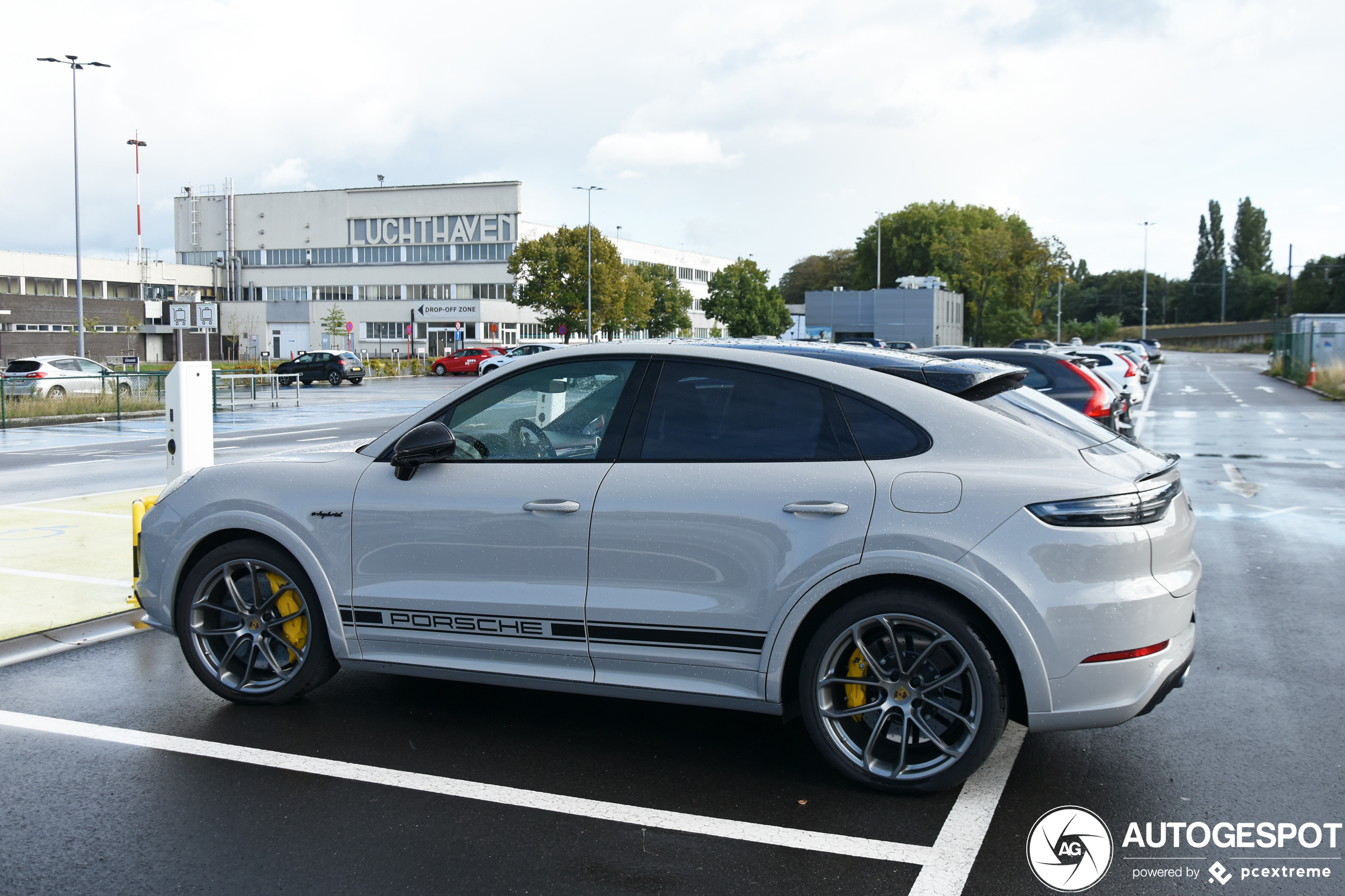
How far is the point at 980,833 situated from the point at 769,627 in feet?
3.19

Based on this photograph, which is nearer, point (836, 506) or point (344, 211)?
point (836, 506)

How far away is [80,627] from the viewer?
251 inches

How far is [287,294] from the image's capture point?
101 meters

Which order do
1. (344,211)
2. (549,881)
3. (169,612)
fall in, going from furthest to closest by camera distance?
1. (344,211)
2. (169,612)
3. (549,881)

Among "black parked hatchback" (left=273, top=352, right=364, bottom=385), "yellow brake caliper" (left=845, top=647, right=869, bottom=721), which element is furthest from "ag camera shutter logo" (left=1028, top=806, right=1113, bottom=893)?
"black parked hatchback" (left=273, top=352, right=364, bottom=385)

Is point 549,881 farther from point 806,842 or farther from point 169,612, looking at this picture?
point 169,612

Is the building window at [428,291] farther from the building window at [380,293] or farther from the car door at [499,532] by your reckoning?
the car door at [499,532]

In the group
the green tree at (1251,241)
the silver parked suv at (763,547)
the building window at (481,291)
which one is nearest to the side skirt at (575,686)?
the silver parked suv at (763,547)

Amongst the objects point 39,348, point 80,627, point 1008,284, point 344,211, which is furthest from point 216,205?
point 80,627

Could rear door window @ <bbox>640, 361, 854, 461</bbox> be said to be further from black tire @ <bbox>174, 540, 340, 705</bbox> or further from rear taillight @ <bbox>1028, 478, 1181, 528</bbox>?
black tire @ <bbox>174, 540, 340, 705</bbox>

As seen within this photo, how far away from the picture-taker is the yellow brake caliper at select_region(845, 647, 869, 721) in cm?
402

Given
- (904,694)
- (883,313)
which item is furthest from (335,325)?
(904,694)

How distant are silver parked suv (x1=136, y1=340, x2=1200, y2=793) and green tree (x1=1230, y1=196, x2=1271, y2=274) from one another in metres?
154

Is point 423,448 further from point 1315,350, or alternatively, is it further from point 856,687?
point 1315,350
